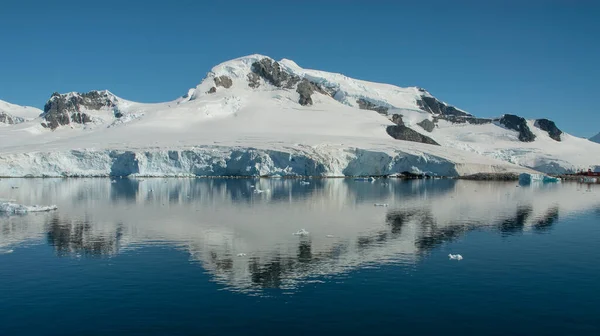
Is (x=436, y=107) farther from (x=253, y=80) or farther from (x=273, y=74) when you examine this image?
(x=253, y=80)

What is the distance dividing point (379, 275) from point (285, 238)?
8.92m

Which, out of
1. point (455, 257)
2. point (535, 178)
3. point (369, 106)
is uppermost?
point (369, 106)

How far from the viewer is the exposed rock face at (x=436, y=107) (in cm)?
17800

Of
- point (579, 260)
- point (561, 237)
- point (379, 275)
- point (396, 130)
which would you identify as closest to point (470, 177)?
point (396, 130)

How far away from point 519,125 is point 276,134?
7802 centimetres

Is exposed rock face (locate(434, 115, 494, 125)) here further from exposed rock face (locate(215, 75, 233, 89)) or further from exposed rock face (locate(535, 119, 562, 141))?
exposed rock face (locate(215, 75, 233, 89))

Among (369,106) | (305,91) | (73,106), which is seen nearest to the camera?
(73,106)

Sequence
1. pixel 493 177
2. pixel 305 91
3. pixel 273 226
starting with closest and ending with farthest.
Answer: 1. pixel 273 226
2. pixel 493 177
3. pixel 305 91

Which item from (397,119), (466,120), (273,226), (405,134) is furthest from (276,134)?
(273,226)

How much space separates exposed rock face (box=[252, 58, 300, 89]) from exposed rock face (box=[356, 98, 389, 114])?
19416mm

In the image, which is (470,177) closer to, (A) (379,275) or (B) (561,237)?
(B) (561,237)

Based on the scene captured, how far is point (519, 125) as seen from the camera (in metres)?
150

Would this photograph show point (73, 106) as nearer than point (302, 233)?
No

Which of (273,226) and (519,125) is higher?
(519,125)
